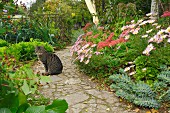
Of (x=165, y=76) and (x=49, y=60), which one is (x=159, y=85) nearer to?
(x=165, y=76)

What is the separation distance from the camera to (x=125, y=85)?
3355 millimetres

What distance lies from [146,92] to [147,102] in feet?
0.45

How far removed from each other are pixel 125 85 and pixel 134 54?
3.18 ft

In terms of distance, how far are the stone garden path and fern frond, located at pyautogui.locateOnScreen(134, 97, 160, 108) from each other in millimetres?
174

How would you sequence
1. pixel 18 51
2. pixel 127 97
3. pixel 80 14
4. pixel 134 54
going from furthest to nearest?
pixel 80 14, pixel 18 51, pixel 134 54, pixel 127 97

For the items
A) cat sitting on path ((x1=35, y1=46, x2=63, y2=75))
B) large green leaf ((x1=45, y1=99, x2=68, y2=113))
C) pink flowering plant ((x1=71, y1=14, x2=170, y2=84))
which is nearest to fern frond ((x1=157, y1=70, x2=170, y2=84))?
pink flowering plant ((x1=71, y1=14, x2=170, y2=84))

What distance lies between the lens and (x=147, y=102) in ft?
9.89

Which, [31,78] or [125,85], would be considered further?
[125,85]

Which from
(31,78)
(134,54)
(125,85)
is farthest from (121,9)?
(31,78)

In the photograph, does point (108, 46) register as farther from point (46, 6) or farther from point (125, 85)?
point (46, 6)

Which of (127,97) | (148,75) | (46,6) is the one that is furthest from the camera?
(46,6)

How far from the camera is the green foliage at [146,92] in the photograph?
3031 mm

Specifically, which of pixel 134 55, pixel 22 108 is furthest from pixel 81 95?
pixel 22 108

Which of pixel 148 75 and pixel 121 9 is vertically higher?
pixel 121 9
